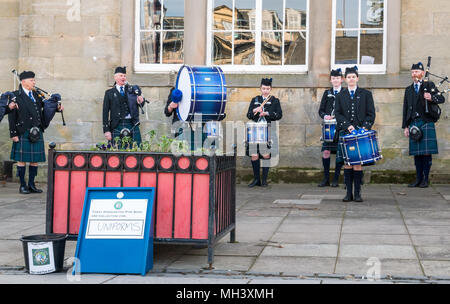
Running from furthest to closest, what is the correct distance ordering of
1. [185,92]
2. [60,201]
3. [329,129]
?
1. [329,129]
2. [185,92]
3. [60,201]

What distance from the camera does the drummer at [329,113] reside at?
493 inches

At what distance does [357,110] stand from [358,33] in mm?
3284

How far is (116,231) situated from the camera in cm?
596

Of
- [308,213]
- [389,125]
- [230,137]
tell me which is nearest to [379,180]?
[389,125]

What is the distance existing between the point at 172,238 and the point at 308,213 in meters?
3.42

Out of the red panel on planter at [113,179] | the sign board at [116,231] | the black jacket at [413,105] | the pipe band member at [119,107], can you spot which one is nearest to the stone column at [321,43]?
the black jacket at [413,105]

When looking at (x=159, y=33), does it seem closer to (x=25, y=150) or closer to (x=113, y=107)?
(x=113, y=107)

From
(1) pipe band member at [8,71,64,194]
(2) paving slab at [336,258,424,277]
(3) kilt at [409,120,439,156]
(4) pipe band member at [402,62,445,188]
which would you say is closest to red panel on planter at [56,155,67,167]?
(2) paving slab at [336,258,424,277]

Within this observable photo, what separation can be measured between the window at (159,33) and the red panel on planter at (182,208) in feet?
25.8

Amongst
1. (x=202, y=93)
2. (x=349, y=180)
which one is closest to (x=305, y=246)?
(x=202, y=93)

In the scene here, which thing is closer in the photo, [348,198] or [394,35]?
[348,198]

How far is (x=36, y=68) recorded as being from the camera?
13766mm

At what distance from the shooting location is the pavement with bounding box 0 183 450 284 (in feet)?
18.7

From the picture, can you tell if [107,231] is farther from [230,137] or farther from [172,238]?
[230,137]
